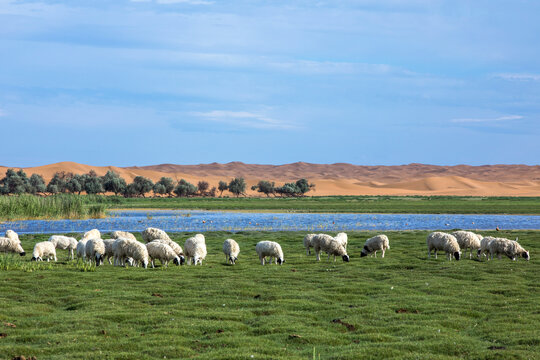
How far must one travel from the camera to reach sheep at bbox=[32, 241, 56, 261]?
26291 millimetres

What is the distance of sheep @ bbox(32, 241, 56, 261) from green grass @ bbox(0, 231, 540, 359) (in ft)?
6.62

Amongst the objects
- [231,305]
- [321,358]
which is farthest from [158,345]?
[231,305]

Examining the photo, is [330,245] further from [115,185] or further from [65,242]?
[115,185]

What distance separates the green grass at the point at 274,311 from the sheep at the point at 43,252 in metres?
2.02

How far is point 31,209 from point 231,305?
48685 millimetres

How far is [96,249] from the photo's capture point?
2472 centimetres

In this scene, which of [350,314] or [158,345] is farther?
[350,314]

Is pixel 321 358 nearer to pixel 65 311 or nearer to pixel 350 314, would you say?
pixel 350 314

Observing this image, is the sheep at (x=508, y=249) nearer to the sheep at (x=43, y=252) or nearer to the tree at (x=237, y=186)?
the sheep at (x=43, y=252)

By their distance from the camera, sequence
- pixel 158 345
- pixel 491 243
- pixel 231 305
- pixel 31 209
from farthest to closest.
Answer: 1. pixel 31 209
2. pixel 491 243
3. pixel 231 305
4. pixel 158 345

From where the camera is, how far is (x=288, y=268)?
938 inches

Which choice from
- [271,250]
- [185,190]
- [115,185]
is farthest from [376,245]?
[185,190]

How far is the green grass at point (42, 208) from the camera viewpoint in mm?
56366

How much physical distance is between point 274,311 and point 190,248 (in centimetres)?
1080
